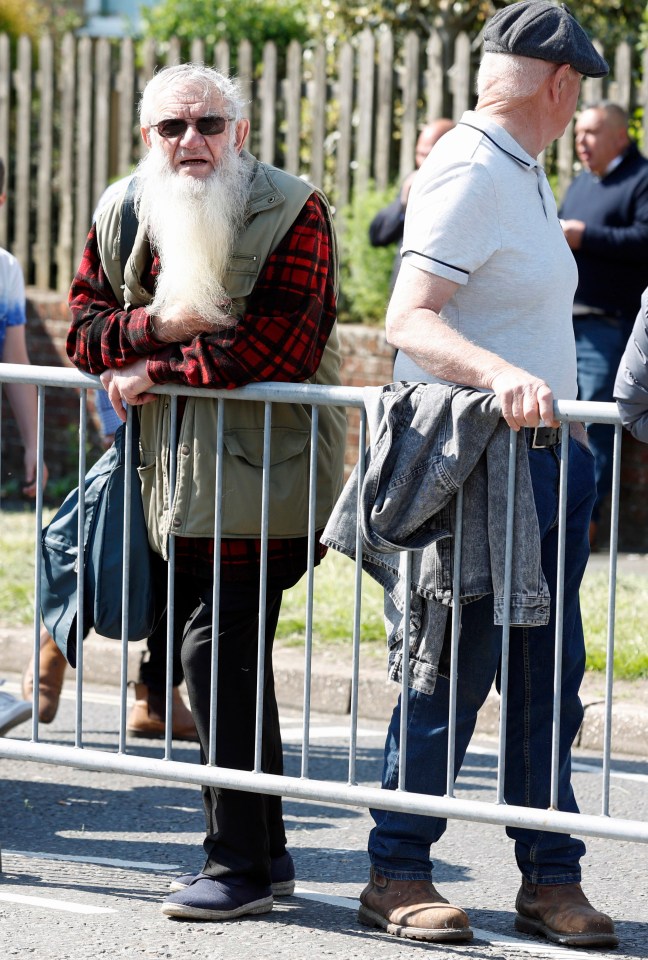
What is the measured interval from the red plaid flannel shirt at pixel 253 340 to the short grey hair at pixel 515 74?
20.0 inches

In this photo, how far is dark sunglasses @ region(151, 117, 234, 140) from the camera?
3.58m

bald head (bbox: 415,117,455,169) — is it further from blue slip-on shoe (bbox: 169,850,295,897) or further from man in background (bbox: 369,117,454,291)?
blue slip-on shoe (bbox: 169,850,295,897)

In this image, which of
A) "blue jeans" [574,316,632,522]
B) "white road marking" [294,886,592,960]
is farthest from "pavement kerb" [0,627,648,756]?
"blue jeans" [574,316,632,522]

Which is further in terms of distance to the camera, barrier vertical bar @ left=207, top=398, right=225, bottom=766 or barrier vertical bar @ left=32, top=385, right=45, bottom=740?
barrier vertical bar @ left=32, top=385, right=45, bottom=740

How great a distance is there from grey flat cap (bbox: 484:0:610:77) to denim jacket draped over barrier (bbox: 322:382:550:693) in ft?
2.56

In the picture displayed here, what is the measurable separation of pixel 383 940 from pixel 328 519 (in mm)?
1001

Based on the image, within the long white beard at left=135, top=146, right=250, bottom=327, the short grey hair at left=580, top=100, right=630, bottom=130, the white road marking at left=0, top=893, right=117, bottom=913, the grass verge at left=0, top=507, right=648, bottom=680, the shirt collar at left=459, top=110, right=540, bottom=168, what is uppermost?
the short grey hair at left=580, top=100, right=630, bottom=130

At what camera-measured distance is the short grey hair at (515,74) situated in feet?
11.3

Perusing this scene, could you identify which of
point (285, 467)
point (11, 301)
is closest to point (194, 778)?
point (285, 467)

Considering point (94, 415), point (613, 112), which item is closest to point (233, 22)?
point (94, 415)

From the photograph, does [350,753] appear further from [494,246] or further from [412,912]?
[494,246]

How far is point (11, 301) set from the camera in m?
5.52

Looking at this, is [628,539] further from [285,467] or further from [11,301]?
[285,467]

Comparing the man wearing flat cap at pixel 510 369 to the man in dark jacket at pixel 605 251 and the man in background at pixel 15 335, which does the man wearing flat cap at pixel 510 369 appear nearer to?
the man in background at pixel 15 335
